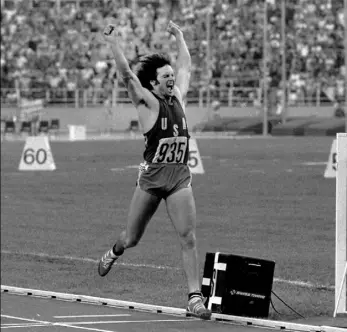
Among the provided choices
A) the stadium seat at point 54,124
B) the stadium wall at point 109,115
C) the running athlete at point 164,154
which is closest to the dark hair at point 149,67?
the running athlete at point 164,154

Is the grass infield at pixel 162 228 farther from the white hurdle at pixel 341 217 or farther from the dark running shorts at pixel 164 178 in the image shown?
the dark running shorts at pixel 164 178

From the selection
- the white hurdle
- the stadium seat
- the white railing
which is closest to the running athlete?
the white hurdle

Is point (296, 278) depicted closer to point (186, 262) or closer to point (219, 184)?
point (186, 262)

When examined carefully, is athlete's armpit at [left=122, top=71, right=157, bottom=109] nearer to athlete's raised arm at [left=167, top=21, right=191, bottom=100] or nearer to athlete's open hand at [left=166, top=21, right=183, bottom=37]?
athlete's raised arm at [left=167, top=21, right=191, bottom=100]

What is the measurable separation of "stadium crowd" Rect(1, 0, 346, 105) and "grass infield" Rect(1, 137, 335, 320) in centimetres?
1930

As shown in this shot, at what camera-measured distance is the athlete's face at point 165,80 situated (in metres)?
9.55

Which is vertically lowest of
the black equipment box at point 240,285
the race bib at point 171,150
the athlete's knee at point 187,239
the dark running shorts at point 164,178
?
the black equipment box at point 240,285

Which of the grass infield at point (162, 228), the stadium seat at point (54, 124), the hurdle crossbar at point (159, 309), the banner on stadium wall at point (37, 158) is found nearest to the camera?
the hurdle crossbar at point (159, 309)

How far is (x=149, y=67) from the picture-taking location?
31.6 ft

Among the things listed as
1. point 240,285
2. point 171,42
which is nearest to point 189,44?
point 171,42

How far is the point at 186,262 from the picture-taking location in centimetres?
952

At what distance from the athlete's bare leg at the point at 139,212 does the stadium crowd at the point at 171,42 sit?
43493 millimetres

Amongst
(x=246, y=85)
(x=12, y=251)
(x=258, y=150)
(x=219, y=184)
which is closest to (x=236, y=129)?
(x=246, y=85)

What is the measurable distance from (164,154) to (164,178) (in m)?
0.18
